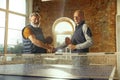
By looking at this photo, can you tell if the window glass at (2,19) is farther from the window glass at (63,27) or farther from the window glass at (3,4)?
the window glass at (63,27)

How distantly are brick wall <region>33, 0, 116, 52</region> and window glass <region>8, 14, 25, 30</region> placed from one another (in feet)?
0.82

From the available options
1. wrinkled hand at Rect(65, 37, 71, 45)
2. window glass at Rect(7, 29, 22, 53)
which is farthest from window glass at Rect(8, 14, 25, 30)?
wrinkled hand at Rect(65, 37, 71, 45)

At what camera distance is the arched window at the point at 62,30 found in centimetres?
276

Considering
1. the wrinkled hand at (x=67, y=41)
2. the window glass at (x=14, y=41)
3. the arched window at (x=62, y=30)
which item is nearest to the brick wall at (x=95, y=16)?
the arched window at (x=62, y=30)

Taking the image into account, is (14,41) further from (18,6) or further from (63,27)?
(63,27)

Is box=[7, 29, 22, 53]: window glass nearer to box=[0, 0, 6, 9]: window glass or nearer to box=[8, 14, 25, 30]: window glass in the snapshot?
box=[8, 14, 25, 30]: window glass

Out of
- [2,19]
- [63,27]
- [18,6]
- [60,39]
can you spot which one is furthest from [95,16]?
[2,19]

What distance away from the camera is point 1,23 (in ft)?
9.25

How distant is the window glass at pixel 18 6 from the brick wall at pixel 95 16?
156 mm

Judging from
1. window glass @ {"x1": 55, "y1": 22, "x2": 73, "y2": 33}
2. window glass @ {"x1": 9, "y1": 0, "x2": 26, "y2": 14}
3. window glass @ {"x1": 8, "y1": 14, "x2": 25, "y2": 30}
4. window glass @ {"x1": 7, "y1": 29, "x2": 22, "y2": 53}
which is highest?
window glass @ {"x1": 9, "y1": 0, "x2": 26, "y2": 14}

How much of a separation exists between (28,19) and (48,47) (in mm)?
494

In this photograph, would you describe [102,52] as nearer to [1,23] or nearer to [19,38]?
[19,38]

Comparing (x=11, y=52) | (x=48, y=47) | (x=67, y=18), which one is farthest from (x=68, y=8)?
Result: (x=11, y=52)

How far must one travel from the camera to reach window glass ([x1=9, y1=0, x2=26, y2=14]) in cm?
291
